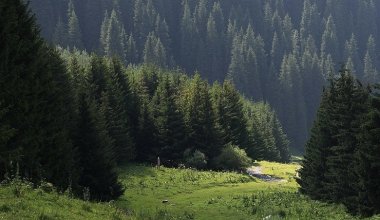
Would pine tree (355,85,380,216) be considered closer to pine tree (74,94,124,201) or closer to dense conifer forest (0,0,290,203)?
dense conifer forest (0,0,290,203)

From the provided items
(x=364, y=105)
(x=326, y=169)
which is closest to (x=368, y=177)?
(x=364, y=105)

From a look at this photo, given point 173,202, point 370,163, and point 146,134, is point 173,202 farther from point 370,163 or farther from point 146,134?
point 146,134

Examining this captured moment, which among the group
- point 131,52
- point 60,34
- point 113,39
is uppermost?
point 60,34

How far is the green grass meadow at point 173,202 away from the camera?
1534 cm

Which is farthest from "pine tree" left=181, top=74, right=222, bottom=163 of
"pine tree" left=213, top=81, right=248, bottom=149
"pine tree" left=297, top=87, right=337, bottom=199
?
Result: "pine tree" left=297, top=87, right=337, bottom=199

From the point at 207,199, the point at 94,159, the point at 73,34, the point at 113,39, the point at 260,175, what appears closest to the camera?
the point at 94,159

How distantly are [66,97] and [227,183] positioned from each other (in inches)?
698

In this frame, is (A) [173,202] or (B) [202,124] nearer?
(A) [173,202]

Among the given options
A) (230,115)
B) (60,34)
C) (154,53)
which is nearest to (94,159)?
(230,115)

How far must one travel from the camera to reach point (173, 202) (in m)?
35.0

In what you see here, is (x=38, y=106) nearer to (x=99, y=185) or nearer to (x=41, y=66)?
(x=41, y=66)

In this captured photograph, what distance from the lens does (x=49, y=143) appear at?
26.3 metres

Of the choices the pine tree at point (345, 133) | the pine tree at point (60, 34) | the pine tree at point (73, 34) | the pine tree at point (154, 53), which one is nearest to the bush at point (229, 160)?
the pine tree at point (345, 133)

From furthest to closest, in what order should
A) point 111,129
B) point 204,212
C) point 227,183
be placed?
point 111,129
point 227,183
point 204,212
